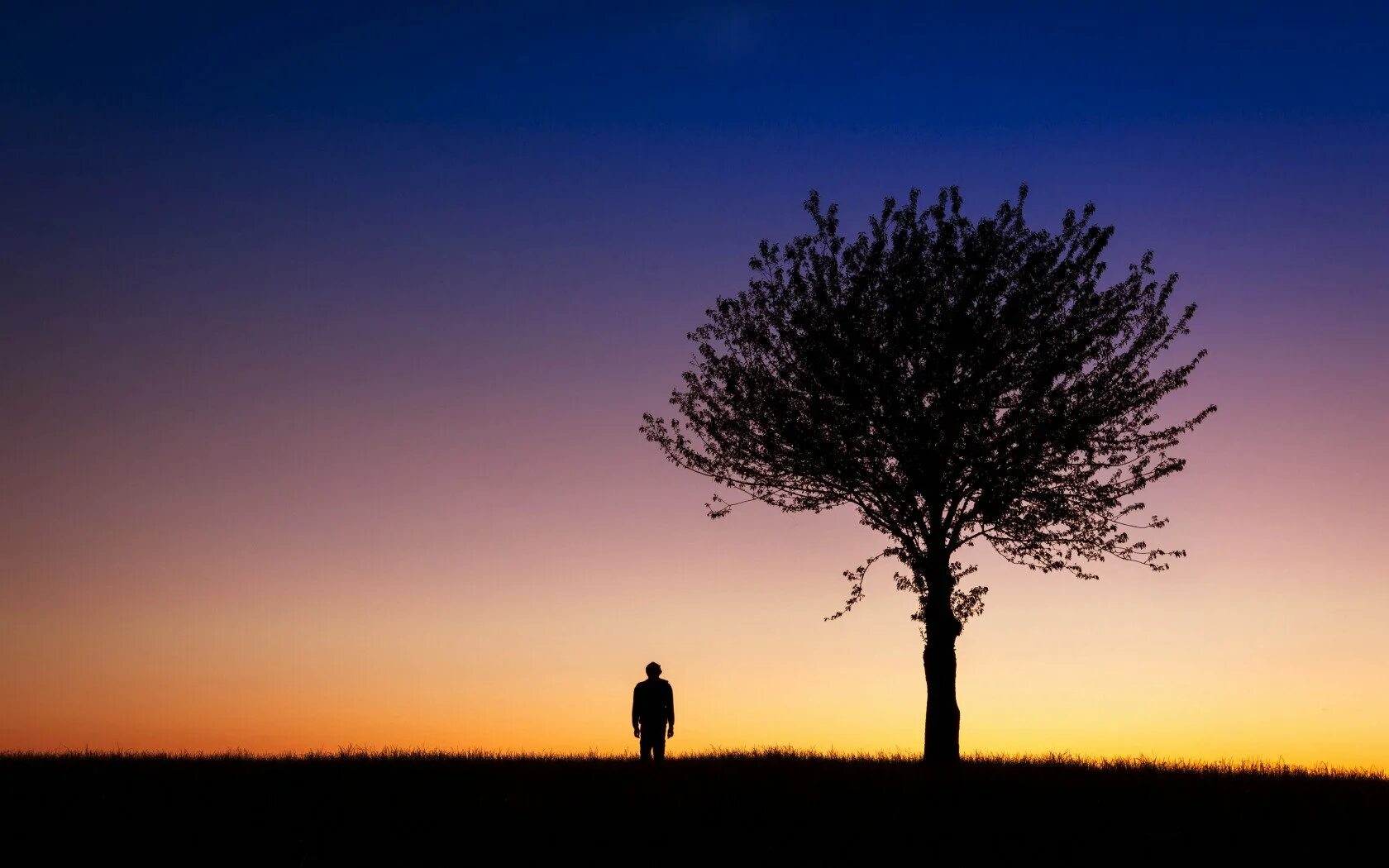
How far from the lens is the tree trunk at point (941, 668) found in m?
29.5

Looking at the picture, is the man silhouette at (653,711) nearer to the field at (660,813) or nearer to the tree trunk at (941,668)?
the field at (660,813)

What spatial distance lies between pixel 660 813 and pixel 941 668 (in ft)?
40.7

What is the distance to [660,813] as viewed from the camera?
63.5 ft

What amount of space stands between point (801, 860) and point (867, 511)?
48.7 ft

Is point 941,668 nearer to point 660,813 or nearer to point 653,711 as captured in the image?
point 653,711

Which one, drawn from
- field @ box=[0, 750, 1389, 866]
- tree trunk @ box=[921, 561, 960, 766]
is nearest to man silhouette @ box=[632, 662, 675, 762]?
field @ box=[0, 750, 1389, 866]

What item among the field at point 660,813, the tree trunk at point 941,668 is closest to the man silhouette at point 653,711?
the field at point 660,813

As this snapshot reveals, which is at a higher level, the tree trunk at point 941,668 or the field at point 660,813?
the tree trunk at point 941,668

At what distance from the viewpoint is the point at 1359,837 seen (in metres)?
18.9

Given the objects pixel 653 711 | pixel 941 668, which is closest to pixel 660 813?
pixel 653 711

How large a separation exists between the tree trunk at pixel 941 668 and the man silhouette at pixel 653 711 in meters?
6.69

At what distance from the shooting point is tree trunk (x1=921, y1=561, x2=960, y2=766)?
29453 mm

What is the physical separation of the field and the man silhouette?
192 centimetres

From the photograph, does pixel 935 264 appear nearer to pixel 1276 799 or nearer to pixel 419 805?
pixel 1276 799
